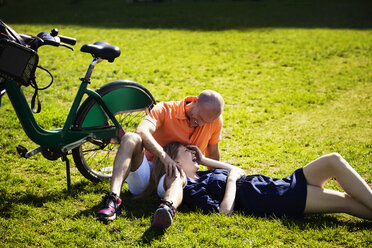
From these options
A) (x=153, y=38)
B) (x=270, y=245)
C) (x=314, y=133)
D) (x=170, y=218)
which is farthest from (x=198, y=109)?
(x=153, y=38)

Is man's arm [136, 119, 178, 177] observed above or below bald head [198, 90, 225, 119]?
below

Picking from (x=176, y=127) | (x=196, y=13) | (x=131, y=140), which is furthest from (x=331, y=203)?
(x=196, y=13)

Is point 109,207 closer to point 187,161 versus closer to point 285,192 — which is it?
point 187,161

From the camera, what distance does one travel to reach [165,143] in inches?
154

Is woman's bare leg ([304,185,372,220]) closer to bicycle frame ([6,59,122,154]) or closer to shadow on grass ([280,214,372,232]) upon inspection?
shadow on grass ([280,214,372,232])

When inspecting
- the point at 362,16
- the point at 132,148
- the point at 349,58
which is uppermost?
the point at 362,16

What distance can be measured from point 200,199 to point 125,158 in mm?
787

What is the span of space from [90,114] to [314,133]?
3.35m

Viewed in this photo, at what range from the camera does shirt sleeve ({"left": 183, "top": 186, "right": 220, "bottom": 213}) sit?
3496 mm

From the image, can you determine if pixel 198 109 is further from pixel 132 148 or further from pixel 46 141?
pixel 46 141

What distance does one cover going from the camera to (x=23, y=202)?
12.1 ft

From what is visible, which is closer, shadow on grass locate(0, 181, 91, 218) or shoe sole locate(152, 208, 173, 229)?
shoe sole locate(152, 208, 173, 229)

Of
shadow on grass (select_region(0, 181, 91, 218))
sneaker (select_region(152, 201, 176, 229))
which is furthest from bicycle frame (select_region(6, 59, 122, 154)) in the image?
sneaker (select_region(152, 201, 176, 229))

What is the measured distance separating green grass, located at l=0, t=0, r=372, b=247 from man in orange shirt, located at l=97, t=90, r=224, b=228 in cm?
21
